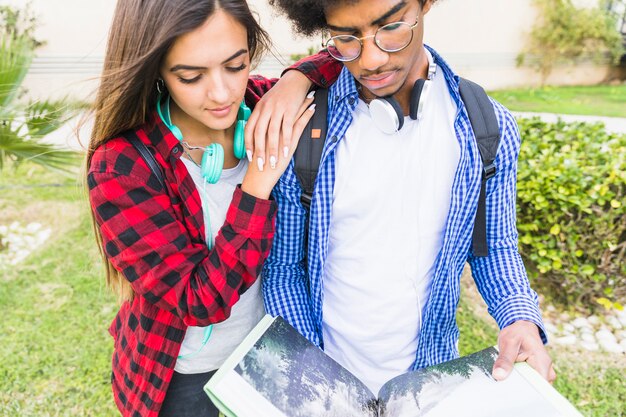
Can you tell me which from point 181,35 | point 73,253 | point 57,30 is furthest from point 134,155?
point 57,30

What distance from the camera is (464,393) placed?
1.26 m

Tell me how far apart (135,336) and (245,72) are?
34.2 inches

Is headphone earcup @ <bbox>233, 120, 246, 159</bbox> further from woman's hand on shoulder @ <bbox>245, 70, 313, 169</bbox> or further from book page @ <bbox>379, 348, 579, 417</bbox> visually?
book page @ <bbox>379, 348, 579, 417</bbox>

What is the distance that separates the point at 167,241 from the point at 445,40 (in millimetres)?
10063

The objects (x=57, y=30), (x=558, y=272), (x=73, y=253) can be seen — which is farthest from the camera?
(x=57, y=30)

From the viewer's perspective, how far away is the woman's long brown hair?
1.31 m

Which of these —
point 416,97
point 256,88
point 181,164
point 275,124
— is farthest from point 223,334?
point 416,97

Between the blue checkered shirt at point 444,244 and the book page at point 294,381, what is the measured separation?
0.29 meters

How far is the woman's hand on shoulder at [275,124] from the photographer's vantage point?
1406mm

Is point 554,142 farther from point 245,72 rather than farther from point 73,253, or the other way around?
point 73,253

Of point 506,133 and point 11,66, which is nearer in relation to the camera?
point 506,133

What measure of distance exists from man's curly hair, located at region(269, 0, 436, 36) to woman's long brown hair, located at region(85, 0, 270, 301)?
166mm

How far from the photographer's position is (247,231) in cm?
138

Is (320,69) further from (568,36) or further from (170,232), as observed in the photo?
(568,36)
